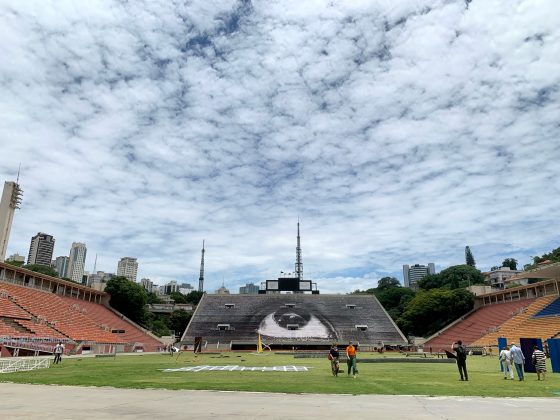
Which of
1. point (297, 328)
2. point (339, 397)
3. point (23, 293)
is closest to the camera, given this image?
point (339, 397)

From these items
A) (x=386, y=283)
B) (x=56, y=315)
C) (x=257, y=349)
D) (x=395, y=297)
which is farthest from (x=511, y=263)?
(x=56, y=315)

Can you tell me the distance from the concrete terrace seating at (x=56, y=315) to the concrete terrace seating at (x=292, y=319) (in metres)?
20.1

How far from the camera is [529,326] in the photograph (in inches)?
2216

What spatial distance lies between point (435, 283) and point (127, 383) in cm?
11208

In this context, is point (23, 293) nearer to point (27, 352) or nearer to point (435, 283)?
point (27, 352)

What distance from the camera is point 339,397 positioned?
12.7 m

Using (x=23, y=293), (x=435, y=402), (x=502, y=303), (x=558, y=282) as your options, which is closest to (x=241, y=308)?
(x=23, y=293)

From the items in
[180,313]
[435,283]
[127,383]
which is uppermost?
[435,283]

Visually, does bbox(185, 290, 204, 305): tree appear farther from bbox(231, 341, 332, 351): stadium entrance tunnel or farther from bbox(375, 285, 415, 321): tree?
bbox(231, 341, 332, 351): stadium entrance tunnel

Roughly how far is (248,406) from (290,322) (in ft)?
251

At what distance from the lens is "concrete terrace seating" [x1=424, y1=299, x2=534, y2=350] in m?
67.8

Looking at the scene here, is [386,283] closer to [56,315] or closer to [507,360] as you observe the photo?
[56,315]

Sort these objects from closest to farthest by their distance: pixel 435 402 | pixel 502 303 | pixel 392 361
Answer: pixel 435 402 < pixel 392 361 < pixel 502 303

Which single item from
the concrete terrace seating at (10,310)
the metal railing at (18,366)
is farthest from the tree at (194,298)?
the metal railing at (18,366)
